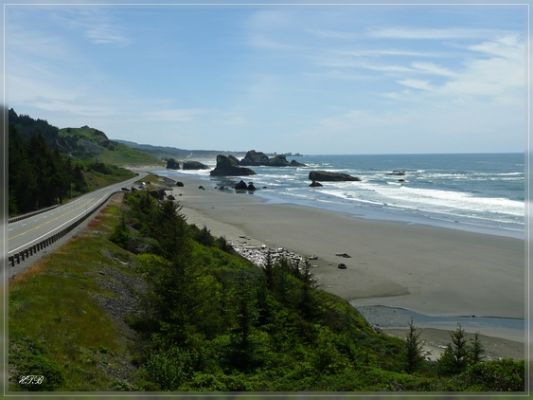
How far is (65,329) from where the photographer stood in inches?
686

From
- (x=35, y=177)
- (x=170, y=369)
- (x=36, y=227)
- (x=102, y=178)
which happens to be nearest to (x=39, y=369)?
(x=170, y=369)

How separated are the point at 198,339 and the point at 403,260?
28.8 metres

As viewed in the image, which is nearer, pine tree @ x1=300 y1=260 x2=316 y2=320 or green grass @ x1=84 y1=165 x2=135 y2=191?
Answer: pine tree @ x1=300 y1=260 x2=316 y2=320

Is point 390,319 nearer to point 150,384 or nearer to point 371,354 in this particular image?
point 371,354

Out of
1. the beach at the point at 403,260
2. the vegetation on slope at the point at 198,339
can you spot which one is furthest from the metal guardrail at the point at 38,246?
the beach at the point at 403,260

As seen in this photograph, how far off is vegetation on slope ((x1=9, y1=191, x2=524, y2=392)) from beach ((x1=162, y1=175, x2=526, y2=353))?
25.2 ft

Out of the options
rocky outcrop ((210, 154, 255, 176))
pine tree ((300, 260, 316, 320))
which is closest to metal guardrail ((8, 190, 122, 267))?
pine tree ((300, 260, 316, 320))

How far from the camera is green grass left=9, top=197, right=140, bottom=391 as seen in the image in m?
13.1

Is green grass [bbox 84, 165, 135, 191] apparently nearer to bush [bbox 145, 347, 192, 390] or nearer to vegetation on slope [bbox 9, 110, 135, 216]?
vegetation on slope [bbox 9, 110, 135, 216]

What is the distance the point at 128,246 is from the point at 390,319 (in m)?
20.6

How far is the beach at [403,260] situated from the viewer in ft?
102

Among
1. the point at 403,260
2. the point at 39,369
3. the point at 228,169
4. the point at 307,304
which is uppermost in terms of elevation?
the point at 228,169

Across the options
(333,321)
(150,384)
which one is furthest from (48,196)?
(150,384)

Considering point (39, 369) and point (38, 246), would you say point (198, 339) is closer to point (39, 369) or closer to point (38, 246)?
point (39, 369)
